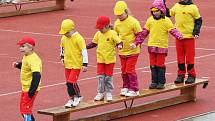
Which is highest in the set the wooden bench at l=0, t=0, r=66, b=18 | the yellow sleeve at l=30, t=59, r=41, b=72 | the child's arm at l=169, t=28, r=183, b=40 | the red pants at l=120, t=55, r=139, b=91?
the wooden bench at l=0, t=0, r=66, b=18

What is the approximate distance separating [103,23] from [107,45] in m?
0.38

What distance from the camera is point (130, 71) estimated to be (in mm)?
11422

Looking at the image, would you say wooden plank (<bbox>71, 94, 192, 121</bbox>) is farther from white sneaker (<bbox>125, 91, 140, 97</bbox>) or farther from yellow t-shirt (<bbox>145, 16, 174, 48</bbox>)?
yellow t-shirt (<bbox>145, 16, 174, 48</bbox>)

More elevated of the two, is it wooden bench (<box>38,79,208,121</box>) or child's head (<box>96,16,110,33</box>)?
child's head (<box>96,16,110,33</box>)

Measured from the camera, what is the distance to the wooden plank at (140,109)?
36.4 ft

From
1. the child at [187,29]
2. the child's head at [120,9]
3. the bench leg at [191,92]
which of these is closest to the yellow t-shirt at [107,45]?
the child's head at [120,9]

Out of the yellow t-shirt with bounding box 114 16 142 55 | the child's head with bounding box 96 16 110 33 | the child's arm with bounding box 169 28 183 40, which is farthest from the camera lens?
the child's arm with bounding box 169 28 183 40

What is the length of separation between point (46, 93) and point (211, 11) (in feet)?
57.1

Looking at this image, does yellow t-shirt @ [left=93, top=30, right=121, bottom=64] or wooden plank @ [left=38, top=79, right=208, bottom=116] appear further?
yellow t-shirt @ [left=93, top=30, right=121, bottom=64]

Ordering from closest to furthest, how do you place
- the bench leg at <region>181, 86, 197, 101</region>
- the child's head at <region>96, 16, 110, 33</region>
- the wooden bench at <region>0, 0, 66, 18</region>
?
1. the child's head at <region>96, 16, 110, 33</region>
2. the bench leg at <region>181, 86, 197, 101</region>
3. the wooden bench at <region>0, 0, 66, 18</region>

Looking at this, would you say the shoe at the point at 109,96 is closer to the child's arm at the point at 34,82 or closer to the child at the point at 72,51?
the child at the point at 72,51

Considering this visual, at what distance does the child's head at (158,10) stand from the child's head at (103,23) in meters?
1.34

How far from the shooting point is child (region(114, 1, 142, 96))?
11250 mm

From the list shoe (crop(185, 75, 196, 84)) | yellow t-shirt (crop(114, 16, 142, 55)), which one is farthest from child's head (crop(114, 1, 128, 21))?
shoe (crop(185, 75, 196, 84))
